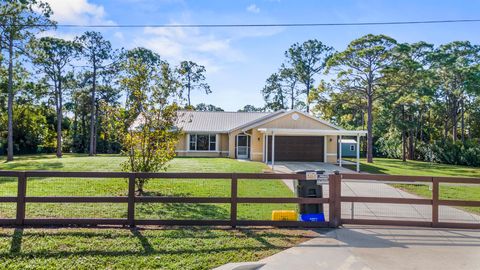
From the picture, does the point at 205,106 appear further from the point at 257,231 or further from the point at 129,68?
the point at 257,231

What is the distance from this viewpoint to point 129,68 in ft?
31.3

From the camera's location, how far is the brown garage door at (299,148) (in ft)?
79.0

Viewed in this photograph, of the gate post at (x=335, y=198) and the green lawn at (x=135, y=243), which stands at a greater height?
the gate post at (x=335, y=198)

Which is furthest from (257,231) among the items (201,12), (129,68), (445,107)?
(445,107)

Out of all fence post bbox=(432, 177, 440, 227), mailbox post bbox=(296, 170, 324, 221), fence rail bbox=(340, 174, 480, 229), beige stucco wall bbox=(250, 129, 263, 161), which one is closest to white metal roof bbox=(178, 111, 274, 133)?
beige stucco wall bbox=(250, 129, 263, 161)

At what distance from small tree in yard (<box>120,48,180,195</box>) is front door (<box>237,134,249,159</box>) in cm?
1720

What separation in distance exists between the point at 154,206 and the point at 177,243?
317 cm

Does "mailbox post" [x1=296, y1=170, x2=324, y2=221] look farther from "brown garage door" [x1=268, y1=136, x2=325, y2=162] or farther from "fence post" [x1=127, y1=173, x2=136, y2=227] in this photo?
"brown garage door" [x1=268, y1=136, x2=325, y2=162]

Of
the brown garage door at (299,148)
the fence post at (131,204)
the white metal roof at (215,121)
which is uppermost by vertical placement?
the white metal roof at (215,121)

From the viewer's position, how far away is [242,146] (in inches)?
1063

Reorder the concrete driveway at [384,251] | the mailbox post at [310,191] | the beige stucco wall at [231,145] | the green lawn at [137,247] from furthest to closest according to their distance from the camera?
the beige stucco wall at [231,145] < the mailbox post at [310,191] < the concrete driveway at [384,251] < the green lawn at [137,247]

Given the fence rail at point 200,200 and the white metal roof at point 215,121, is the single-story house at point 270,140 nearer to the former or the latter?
the white metal roof at point 215,121

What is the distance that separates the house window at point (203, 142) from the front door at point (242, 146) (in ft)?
8.12

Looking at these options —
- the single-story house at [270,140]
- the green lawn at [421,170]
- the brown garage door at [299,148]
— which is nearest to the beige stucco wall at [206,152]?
the single-story house at [270,140]
